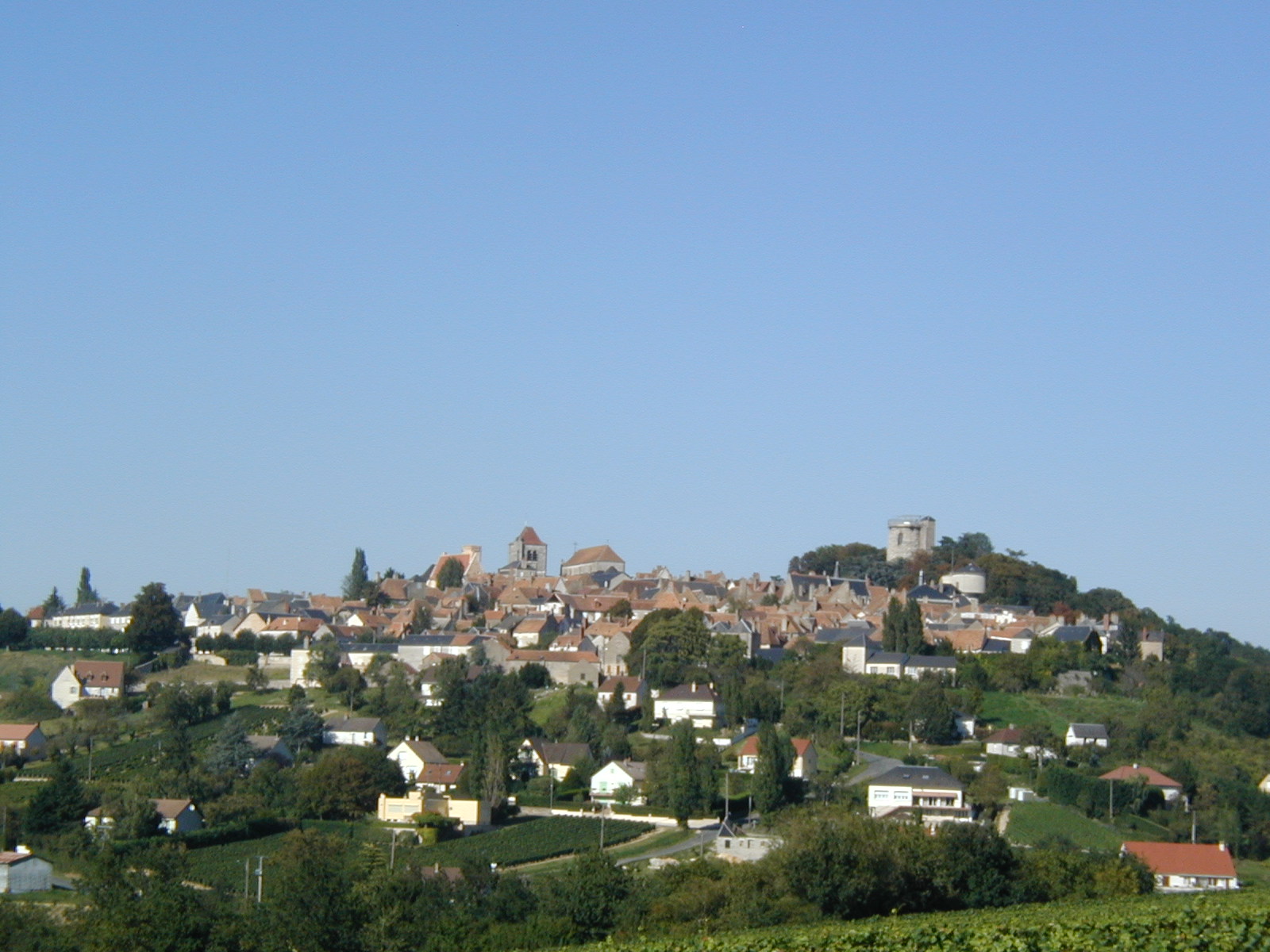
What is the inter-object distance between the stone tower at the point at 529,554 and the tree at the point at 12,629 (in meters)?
30.2

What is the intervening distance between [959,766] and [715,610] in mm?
26976

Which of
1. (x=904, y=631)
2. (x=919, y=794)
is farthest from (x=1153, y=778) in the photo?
(x=904, y=631)

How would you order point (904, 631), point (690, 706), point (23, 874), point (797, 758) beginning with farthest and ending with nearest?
point (904, 631)
point (690, 706)
point (797, 758)
point (23, 874)

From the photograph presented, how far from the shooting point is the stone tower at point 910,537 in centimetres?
9219

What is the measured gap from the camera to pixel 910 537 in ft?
304

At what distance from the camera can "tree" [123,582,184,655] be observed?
6831 centimetres

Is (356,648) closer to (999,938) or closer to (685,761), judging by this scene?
(685,761)

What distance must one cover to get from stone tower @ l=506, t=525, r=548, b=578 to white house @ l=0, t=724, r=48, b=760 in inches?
1710

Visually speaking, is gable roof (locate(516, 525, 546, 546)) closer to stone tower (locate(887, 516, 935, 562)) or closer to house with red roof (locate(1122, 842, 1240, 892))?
stone tower (locate(887, 516, 935, 562))

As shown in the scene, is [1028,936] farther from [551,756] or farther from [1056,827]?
[551,756]

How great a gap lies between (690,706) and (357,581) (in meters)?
35.3

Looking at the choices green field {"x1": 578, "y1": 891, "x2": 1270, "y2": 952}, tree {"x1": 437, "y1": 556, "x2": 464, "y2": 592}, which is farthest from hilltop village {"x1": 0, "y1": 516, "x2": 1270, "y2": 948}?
tree {"x1": 437, "y1": 556, "x2": 464, "y2": 592}

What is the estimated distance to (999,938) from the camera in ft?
69.9

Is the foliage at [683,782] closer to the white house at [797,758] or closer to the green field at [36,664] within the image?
the white house at [797,758]
